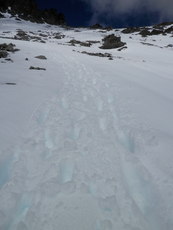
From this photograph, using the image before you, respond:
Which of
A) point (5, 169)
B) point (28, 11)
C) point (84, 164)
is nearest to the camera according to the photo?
point (5, 169)

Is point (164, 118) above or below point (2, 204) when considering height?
below

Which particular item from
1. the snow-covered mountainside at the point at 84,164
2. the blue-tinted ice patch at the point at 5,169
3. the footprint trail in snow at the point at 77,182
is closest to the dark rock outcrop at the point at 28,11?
the snow-covered mountainside at the point at 84,164

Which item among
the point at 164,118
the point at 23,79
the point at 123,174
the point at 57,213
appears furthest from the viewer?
the point at 23,79

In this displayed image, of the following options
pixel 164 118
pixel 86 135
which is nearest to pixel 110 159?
pixel 86 135

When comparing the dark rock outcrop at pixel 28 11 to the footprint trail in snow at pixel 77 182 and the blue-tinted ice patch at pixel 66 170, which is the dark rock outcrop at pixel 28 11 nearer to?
the footprint trail in snow at pixel 77 182

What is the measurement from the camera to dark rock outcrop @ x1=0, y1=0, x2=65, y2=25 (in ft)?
309

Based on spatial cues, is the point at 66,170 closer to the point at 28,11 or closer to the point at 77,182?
the point at 77,182

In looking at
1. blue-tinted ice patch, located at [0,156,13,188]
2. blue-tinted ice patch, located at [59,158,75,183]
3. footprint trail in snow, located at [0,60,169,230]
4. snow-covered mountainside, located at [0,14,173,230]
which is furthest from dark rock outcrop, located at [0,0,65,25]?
blue-tinted ice patch, located at [59,158,75,183]

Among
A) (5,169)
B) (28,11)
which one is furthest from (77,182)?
(28,11)

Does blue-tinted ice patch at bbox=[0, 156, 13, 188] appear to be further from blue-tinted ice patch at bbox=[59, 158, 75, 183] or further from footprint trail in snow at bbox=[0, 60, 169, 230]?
blue-tinted ice patch at bbox=[59, 158, 75, 183]

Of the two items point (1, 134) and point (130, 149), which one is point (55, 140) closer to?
point (1, 134)

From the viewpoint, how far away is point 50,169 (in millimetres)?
2904

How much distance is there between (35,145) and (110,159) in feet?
4.35

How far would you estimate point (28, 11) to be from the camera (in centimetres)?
10281
